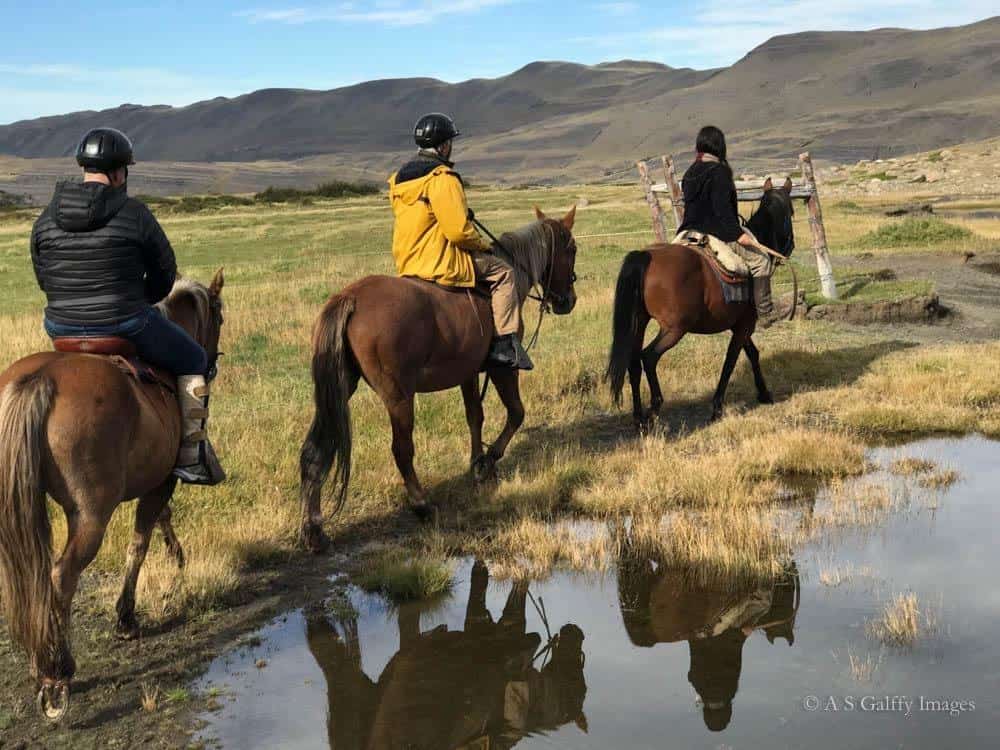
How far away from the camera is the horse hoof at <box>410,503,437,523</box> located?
7.61m

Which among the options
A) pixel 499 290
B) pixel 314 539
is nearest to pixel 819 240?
pixel 499 290

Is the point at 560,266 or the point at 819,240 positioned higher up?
the point at 560,266

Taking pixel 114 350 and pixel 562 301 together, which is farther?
pixel 562 301

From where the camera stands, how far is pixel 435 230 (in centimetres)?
770

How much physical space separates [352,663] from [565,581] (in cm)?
155

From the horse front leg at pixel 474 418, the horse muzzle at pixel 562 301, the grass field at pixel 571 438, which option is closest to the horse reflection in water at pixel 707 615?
the grass field at pixel 571 438

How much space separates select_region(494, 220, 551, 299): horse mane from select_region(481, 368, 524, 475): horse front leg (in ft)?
2.21

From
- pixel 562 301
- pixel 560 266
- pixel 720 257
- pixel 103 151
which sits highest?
pixel 103 151

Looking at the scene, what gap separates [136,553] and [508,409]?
3.57m

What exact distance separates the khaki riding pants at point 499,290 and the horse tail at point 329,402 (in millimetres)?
1337

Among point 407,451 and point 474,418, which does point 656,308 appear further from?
point 407,451

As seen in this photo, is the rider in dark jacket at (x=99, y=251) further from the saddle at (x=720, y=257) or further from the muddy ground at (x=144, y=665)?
the saddle at (x=720, y=257)

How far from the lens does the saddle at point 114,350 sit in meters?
5.15

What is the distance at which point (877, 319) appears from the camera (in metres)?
15.2
